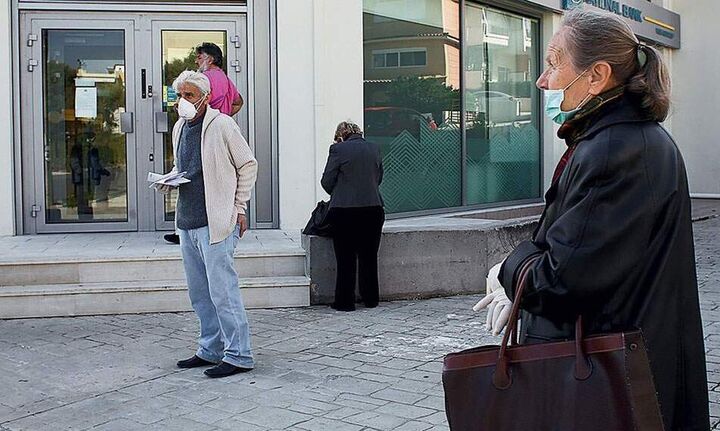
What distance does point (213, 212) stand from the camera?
622 cm

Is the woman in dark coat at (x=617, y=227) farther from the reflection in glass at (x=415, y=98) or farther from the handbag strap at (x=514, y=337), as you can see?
the reflection in glass at (x=415, y=98)

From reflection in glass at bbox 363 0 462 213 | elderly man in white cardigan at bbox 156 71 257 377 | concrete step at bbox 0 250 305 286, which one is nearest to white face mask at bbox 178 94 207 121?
elderly man in white cardigan at bbox 156 71 257 377

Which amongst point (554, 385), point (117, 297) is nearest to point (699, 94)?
point (117, 297)

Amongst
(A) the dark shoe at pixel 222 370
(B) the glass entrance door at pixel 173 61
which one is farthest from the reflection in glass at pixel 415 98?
(A) the dark shoe at pixel 222 370

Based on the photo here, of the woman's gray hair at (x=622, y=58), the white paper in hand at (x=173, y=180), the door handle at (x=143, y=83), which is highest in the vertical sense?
the door handle at (x=143, y=83)

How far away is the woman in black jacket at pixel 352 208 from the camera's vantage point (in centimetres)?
862

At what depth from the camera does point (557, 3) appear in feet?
48.6

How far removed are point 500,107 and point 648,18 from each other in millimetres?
6513

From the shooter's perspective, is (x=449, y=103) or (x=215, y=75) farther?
(x=449, y=103)

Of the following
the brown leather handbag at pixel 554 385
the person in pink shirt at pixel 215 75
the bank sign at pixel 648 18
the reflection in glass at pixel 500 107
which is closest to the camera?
the brown leather handbag at pixel 554 385

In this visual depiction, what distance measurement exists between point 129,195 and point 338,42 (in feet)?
9.75

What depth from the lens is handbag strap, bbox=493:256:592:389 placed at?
2281 millimetres

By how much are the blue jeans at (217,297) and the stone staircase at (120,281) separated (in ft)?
6.89

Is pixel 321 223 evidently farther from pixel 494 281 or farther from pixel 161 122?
pixel 494 281
